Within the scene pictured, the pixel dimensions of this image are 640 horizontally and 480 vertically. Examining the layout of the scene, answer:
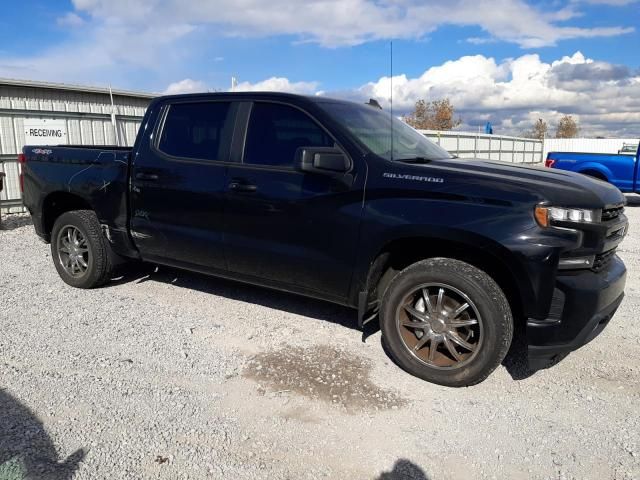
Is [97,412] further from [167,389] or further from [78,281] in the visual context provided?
[78,281]

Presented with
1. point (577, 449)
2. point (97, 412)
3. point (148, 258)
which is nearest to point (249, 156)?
point (148, 258)

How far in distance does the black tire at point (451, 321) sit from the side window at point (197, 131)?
1871 mm

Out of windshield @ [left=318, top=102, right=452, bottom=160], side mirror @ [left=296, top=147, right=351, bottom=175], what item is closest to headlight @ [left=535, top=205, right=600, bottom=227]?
windshield @ [left=318, top=102, right=452, bottom=160]

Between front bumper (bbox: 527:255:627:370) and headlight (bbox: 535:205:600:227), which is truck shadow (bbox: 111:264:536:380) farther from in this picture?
headlight (bbox: 535:205:600:227)

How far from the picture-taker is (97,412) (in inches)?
126

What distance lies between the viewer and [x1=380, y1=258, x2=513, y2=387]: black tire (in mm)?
3377

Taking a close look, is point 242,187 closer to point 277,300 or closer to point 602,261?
point 277,300

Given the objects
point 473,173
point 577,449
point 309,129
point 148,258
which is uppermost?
point 309,129

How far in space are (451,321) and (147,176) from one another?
293 cm

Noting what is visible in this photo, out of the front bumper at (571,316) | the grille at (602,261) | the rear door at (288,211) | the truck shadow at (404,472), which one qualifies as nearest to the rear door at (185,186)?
the rear door at (288,211)

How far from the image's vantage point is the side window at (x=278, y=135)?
4.05 m

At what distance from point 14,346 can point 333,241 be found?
2.62 m

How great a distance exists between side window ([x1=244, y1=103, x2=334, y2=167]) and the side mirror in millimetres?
218

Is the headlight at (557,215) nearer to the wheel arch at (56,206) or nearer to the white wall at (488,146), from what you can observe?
the wheel arch at (56,206)
